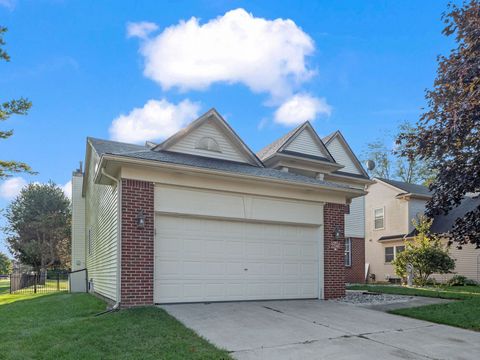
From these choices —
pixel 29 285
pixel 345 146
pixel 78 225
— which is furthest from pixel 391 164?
pixel 29 285

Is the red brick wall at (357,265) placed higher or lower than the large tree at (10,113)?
lower

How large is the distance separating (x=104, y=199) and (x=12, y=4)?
22.9 feet

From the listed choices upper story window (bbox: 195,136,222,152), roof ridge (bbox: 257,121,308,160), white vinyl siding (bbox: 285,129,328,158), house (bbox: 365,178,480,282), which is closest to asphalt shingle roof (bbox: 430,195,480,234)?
house (bbox: 365,178,480,282)

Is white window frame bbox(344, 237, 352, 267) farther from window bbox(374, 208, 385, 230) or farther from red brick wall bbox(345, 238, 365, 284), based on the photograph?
window bbox(374, 208, 385, 230)

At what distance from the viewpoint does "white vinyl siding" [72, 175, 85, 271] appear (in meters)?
21.8

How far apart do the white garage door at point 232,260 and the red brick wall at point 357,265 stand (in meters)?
10.5

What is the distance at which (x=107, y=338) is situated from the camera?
6605mm

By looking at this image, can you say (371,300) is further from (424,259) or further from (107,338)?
(107,338)

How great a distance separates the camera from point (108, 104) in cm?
1666

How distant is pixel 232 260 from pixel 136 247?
2596 mm

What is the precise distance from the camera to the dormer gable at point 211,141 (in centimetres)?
1245

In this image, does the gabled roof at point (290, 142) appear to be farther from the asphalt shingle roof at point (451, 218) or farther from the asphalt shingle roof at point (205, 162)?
the asphalt shingle roof at point (451, 218)

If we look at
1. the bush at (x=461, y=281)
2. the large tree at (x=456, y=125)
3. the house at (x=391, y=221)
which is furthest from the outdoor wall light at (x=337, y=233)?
the bush at (x=461, y=281)

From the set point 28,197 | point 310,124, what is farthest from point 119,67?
point 28,197
